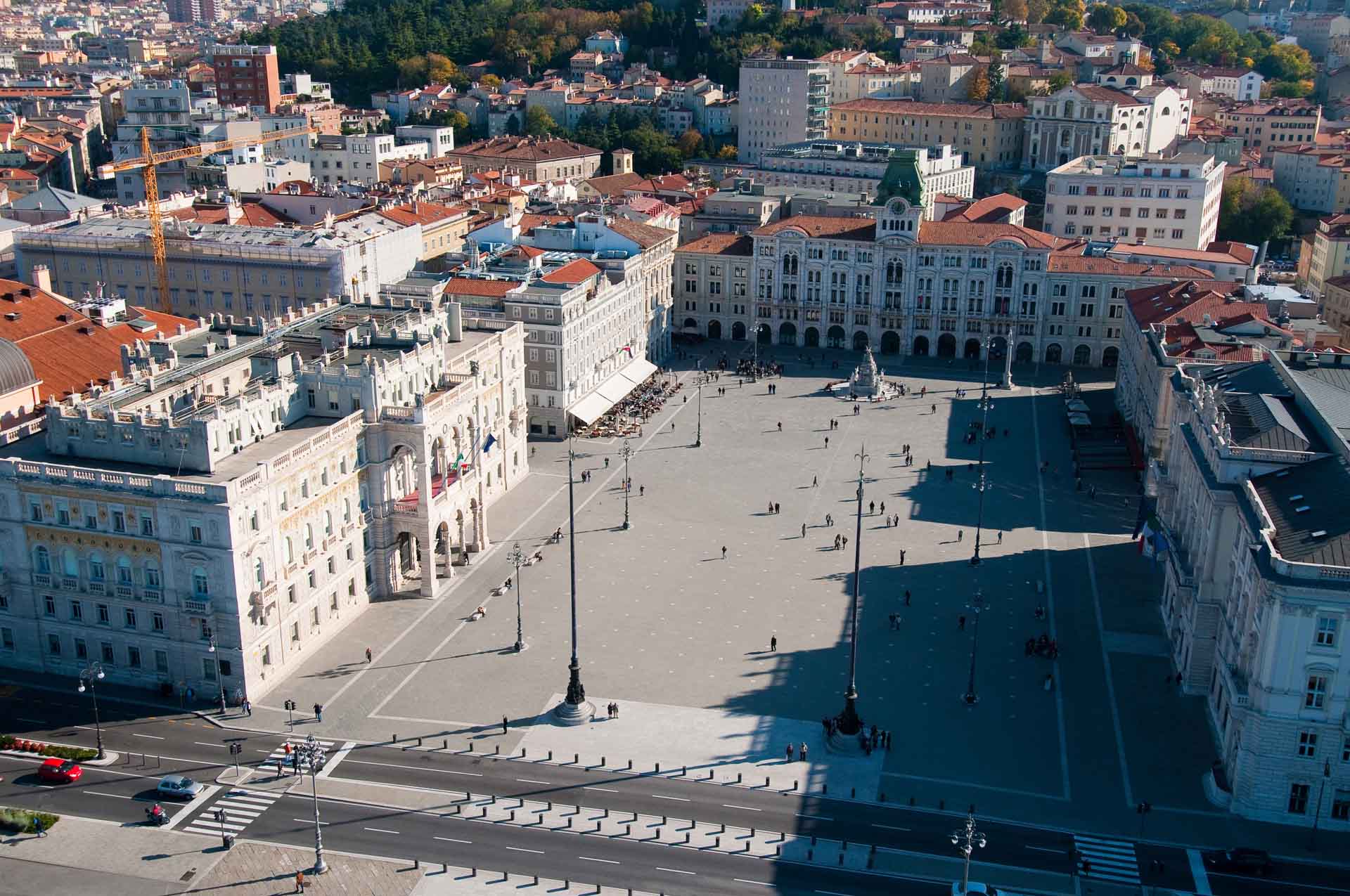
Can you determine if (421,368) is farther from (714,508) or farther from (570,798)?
(570,798)

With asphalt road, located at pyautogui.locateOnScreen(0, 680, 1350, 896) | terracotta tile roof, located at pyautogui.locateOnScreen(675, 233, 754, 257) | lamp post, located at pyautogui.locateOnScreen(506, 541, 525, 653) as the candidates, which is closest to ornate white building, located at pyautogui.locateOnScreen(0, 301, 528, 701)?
asphalt road, located at pyautogui.locateOnScreen(0, 680, 1350, 896)

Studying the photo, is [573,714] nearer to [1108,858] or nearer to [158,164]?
[1108,858]

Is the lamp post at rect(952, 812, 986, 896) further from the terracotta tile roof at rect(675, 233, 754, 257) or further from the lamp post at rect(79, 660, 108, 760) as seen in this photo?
the terracotta tile roof at rect(675, 233, 754, 257)

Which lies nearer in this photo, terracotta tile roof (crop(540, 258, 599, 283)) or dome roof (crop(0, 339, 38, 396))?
dome roof (crop(0, 339, 38, 396))

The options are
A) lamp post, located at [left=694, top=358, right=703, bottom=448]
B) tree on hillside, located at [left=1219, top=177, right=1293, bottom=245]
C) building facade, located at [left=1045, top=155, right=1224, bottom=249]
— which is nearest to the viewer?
lamp post, located at [left=694, top=358, right=703, bottom=448]

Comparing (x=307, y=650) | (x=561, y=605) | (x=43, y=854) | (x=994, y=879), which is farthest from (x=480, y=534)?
(x=994, y=879)

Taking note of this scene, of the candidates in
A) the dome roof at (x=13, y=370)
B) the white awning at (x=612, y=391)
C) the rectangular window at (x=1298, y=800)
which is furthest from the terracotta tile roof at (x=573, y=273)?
the rectangular window at (x=1298, y=800)
